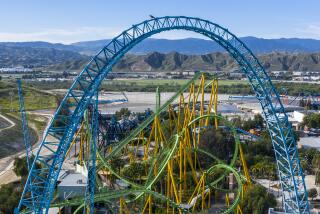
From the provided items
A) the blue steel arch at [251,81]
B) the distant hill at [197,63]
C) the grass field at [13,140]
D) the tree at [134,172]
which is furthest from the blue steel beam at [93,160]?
the distant hill at [197,63]

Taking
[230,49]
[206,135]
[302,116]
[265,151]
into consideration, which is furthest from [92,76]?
[302,116]

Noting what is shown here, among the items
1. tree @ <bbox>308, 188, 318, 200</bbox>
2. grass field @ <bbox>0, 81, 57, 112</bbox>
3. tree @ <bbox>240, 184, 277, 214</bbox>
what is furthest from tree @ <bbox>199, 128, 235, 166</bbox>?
grass field @ <bbox>0, 81, 57, 112</bbox>

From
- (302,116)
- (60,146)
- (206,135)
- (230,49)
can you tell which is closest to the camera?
(60,146)

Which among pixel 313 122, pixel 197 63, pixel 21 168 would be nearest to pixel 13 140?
pixel 21 168

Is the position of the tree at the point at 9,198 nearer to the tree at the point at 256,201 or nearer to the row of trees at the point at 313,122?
the tree at the point at 256,201

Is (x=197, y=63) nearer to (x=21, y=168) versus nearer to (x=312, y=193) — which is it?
(x=21, y=168)

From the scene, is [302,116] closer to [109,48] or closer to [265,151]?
[265,151]

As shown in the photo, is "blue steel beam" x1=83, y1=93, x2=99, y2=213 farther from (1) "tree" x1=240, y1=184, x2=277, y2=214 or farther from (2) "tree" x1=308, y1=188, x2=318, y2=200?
(2) "tree" x1=308, y1=188, x2=318, y2=200
